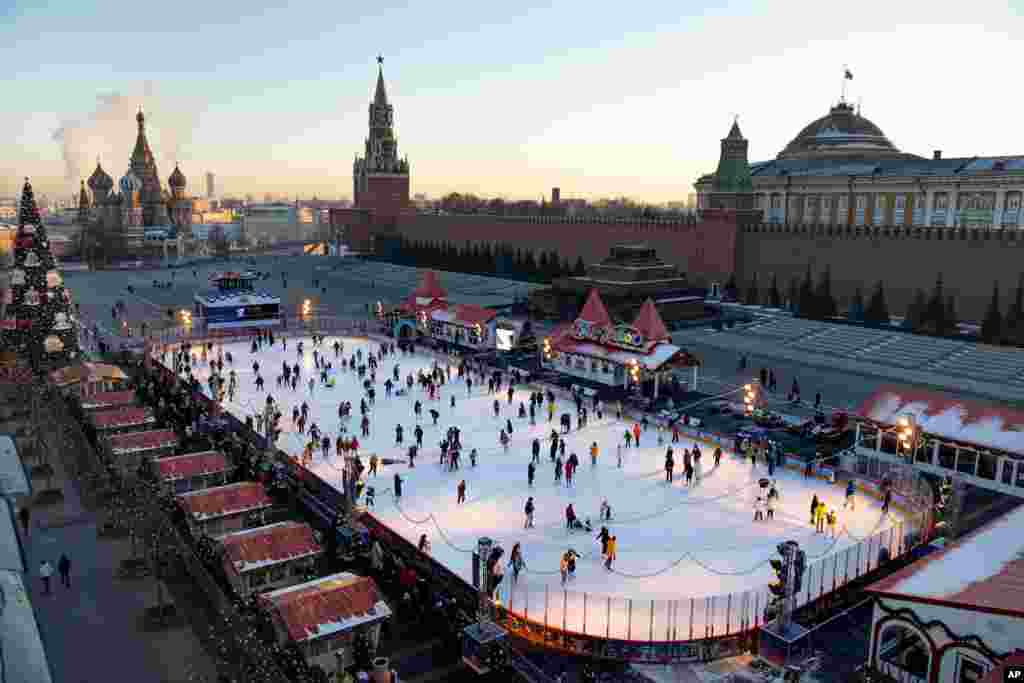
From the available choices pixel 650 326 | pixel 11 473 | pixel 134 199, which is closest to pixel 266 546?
pixel 11 473

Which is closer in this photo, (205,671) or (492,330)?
(205,671)

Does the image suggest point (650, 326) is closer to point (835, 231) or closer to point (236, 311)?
point (236, 311)

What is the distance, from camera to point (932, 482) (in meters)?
18.4

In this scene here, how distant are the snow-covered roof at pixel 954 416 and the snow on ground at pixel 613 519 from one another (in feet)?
9.43

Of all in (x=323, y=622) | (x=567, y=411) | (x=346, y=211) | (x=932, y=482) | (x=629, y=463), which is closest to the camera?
(x=323, y=622)

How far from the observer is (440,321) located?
37.3 meters

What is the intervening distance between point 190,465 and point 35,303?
14409 millimetres

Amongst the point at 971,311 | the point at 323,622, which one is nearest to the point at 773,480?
the point at 323,622

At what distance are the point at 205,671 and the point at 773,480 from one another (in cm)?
1339

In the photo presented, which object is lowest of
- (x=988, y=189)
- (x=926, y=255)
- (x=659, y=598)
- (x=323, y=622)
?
(x=659, y=598)

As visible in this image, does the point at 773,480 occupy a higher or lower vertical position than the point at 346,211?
lower

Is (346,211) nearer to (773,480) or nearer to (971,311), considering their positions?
(971,311)

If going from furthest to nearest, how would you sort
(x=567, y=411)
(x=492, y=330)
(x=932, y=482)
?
(x=492, y=330)
(x=567, y=411)
(x=932, y=482)

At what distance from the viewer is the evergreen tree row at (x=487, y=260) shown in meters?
57.8
